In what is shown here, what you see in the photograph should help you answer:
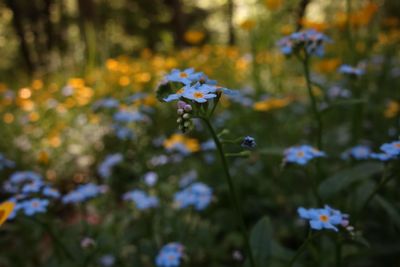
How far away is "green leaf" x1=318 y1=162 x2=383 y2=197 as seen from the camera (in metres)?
1.60

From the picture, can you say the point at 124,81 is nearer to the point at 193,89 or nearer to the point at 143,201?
the point at 143,201

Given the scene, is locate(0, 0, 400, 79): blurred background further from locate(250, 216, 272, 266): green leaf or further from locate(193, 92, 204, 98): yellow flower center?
locate(193, 92, 204, 98): yellow flower center

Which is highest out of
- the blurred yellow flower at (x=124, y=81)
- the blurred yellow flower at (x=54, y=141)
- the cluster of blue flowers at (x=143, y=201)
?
the blurred yellow flower at (x=124, y=81)

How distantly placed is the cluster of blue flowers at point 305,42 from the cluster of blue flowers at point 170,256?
1.09 meters

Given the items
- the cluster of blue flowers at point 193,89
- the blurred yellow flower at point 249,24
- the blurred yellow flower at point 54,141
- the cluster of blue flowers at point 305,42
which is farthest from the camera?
the blurred yellow flower at point 249,24

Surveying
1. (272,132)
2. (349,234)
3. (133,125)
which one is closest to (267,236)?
(349,234)

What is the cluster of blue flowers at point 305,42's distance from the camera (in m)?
1.73

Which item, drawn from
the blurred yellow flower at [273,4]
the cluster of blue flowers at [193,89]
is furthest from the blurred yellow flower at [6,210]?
A: the blurred yellow flower at [273,4]

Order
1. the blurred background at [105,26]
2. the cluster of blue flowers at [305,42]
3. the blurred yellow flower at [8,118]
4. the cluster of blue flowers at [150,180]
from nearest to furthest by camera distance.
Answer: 1. the cluster of blue flowers at [305,42]
2. the cluster of blue flowers at [150,180]
3. the blurred yellow flower at [8,118]
4. the blurred background at [105,26]

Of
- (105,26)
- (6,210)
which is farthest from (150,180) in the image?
(105,26)

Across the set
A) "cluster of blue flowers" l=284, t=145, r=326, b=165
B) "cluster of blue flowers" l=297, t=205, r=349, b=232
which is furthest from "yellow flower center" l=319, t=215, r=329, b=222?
"cluster of blue flowers" l=284, t=145, r=326, b=165

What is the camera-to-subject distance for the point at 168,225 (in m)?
2.03

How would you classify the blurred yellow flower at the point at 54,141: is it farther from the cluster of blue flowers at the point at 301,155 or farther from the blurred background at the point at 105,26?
the cluster of blue flowers at the point at 301,155

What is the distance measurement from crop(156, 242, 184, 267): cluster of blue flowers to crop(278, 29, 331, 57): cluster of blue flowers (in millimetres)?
1088
